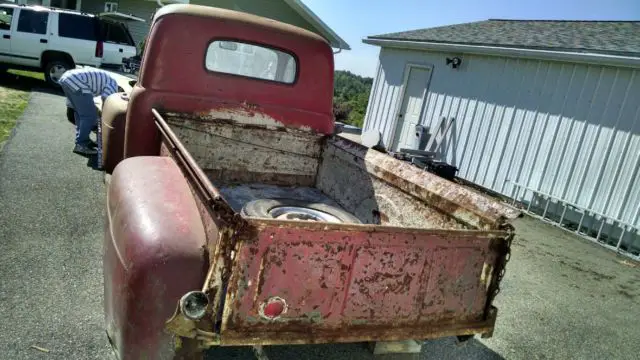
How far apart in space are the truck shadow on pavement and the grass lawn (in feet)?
19.1

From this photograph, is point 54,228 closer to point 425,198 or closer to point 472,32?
point 425,198

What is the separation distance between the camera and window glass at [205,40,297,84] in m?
3.89

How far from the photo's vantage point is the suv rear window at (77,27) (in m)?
12.4

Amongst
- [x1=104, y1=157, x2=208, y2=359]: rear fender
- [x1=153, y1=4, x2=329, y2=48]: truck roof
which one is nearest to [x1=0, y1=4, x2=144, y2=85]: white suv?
[x1=153, y1=4, x2=329, y2=48]: truck roof

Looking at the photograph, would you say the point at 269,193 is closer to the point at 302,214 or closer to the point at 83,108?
the point at 302,214

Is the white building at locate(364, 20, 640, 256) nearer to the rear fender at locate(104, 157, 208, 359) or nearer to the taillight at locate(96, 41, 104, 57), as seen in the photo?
the rear fender at locate(104, 157, 208, 359)

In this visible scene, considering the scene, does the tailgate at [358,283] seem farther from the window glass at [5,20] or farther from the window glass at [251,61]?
the window glass at [5,20]

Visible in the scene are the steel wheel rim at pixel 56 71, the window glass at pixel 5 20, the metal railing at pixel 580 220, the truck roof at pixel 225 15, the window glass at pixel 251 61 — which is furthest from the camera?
the steel wheel rim at pixel 56 71

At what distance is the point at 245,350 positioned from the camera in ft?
9.55

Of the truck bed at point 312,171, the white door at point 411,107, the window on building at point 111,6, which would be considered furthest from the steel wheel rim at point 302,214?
the window on building at point 111,6

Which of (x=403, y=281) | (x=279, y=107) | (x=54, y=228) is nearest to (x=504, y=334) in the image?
(x=403, y=281)

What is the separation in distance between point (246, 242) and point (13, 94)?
11.6 m

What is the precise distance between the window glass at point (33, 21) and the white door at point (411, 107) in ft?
33.3

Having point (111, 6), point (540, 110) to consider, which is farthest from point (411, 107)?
point (111, 6)
